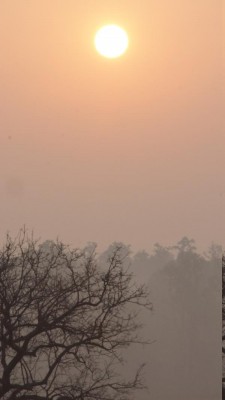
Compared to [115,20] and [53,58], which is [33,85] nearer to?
[53,58]

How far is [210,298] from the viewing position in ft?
51.9

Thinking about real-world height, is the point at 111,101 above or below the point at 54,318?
above

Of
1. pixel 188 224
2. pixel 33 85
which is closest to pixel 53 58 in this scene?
pixel 33 85

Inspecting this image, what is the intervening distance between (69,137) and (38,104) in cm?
124

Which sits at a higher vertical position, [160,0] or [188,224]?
[160,0]

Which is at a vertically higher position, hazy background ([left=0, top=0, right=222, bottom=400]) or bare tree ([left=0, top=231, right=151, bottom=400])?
hazy background ([left=0, top=0, right=222, bottom=400])

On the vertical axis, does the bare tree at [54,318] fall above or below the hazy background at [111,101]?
below

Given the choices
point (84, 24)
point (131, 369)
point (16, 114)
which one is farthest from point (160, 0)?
point (131, 369)

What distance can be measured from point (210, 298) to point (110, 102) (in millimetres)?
8837

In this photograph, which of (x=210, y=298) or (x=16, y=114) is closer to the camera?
(x=16, y=114)

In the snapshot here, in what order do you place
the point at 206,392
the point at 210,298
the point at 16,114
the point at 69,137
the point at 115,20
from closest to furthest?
the point at 115,20 < the point at 16,114 < the point at 69,137 < the point at 206,392 < the point at 210,298

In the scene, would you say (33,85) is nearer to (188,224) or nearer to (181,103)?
(181,103)

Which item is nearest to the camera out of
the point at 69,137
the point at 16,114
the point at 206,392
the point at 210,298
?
the point at 16,114

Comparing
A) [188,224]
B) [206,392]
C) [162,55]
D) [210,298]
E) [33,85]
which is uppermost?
[162,55]
